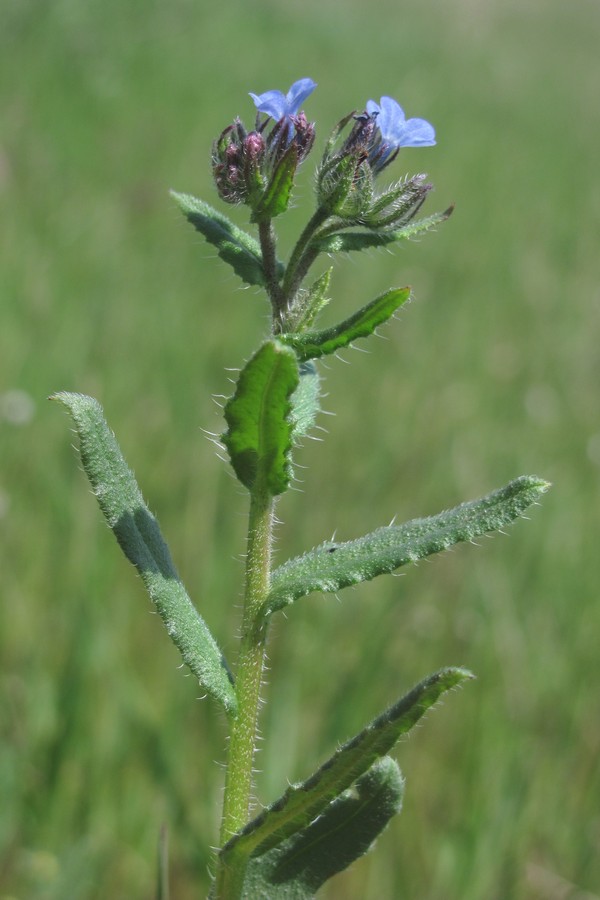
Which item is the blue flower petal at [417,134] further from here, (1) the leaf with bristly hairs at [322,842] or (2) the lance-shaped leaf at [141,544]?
(1) the leaf with bristly hairs at [322,842]

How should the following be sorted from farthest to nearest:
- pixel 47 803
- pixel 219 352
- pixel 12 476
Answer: pixel 219 352 → pixel 12 476 → pixel 47 803

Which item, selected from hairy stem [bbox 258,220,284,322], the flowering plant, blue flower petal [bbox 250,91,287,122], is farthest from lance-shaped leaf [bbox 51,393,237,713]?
blue flower petal [bbox 250,91,287,122]

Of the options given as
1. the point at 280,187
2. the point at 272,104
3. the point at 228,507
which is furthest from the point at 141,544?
the point at 228,507

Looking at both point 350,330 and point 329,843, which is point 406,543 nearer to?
point 350,330

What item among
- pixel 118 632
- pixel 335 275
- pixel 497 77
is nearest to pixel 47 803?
pixel 118 632

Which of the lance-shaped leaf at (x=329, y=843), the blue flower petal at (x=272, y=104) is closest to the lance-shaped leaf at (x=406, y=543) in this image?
the lance-shaped leaf at (x=329, y=843)

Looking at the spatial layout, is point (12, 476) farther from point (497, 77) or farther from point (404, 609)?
point (497, 77)

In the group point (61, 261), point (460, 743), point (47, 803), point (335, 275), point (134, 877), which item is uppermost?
point (335, 275)
